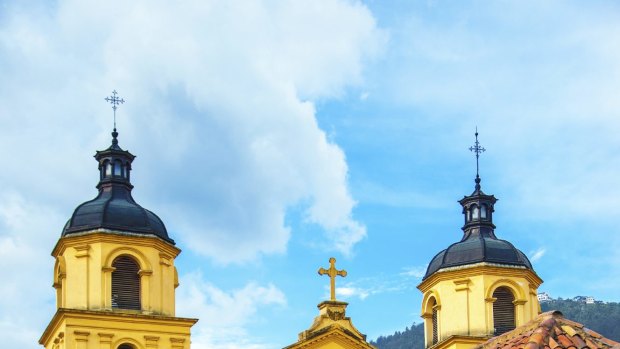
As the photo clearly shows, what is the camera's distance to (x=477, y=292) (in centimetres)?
3105

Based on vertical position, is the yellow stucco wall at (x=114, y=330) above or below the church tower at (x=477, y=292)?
below

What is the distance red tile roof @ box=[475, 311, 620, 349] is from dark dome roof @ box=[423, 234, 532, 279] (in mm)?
22053

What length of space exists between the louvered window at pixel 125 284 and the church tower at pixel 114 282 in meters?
0.02

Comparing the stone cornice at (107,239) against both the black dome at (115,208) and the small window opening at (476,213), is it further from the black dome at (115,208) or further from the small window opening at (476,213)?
the small window opening at (476,213)

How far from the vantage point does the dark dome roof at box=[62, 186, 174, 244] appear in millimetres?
28812

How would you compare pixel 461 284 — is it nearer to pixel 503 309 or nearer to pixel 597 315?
pixel 503 309

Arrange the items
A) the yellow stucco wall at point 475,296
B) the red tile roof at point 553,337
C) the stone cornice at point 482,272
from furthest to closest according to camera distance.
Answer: the stone cornice at point 482,272
the yellow stucco wall at point 475,296
the red tile roof at point 553,337

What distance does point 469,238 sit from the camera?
32.3 metres

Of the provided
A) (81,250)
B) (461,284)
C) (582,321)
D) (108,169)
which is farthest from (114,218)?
(582,321)

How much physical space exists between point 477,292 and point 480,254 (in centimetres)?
101

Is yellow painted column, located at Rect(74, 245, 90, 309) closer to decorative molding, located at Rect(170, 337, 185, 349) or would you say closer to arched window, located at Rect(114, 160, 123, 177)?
decorative molding, located at Rect(170, 337, 185, 349)

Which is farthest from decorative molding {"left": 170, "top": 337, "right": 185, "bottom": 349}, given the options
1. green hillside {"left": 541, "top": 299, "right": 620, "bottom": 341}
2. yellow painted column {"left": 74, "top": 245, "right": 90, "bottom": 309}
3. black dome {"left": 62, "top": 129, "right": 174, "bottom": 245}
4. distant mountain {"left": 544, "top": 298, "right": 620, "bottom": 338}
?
green hillside {"left": 541, "top": 299, "right": 620, "bottom": 341}

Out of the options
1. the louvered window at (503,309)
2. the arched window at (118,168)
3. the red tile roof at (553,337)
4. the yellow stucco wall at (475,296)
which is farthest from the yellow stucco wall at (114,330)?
the red tile roof at (553,337)

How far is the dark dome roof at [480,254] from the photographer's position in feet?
103
